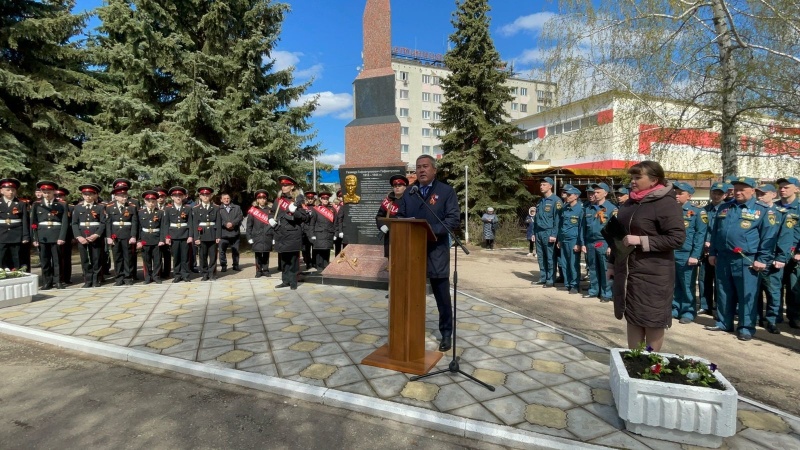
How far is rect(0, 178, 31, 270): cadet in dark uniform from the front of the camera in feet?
24.5

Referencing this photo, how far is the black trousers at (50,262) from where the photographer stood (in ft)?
25.6

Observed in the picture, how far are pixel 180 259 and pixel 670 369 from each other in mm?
8930

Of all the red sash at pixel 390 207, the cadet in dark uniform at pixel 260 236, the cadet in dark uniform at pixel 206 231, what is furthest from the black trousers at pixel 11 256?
the red sash at pixel 390 207

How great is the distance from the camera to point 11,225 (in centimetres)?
750

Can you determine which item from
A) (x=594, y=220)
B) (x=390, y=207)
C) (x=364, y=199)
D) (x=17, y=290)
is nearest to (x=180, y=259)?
(x=17, y=290)

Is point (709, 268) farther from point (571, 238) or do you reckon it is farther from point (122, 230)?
point (122, 230)

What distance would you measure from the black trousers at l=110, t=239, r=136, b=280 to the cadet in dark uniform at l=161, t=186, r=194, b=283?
77 cm

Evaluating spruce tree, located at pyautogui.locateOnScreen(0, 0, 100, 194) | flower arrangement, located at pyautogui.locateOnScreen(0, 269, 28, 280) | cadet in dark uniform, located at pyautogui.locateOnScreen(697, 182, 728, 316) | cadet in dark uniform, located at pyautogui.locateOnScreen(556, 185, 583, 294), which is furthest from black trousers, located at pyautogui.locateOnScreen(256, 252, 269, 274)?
cadet in dark uniform, located at pyautogui.locateOnScreen(697, 182, 728, 316)

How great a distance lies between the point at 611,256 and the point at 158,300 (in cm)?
687

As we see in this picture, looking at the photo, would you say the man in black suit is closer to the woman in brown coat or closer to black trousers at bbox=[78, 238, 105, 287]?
black trousers at bbox=[78, 238, 105, 287]

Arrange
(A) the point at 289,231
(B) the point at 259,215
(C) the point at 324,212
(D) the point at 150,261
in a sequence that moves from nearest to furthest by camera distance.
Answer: (A) the point at 289,231 < (D) the point at 150,261 < (B) the point at 259,215 < (C) the point at 324,212

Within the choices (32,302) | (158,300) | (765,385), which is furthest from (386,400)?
(32,302)

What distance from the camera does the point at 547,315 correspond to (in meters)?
5.96

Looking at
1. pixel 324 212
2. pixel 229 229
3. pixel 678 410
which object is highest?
pixel 324 212
